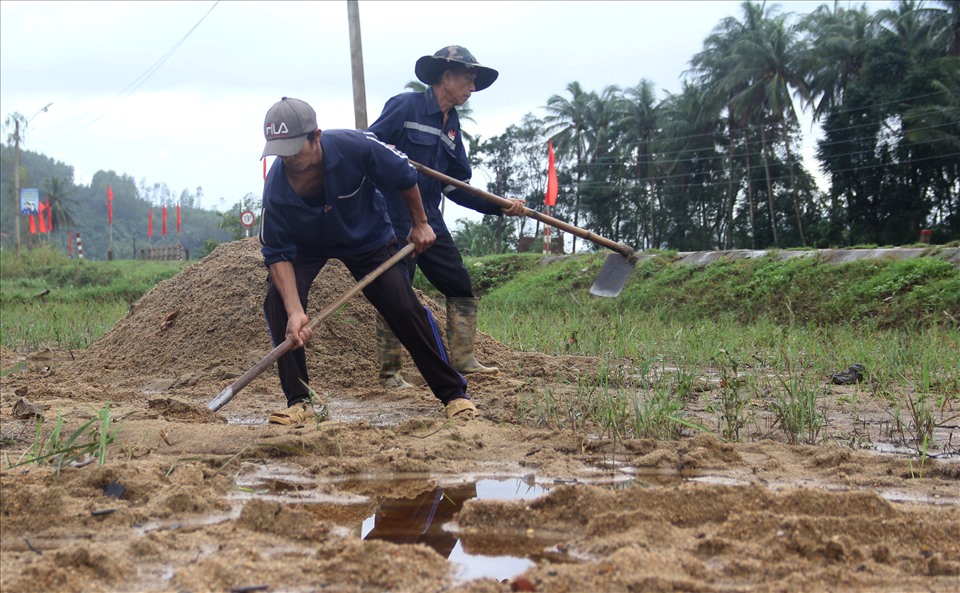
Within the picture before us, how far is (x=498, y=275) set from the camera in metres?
17.2

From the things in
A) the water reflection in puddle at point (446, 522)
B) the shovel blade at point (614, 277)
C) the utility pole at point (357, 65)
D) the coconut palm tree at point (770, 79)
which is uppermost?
the coconut palm tree at point (770, 79)

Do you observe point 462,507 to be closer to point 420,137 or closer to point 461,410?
point 461,410

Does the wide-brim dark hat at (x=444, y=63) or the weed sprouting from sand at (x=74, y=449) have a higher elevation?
the wide-brim dark hat at (x=444, y=63)

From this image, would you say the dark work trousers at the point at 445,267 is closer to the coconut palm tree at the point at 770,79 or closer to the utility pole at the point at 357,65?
the utility pole at the point at 357,65

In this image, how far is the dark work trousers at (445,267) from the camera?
481cm

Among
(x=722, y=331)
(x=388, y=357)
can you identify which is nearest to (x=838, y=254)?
(x=722, y=331)

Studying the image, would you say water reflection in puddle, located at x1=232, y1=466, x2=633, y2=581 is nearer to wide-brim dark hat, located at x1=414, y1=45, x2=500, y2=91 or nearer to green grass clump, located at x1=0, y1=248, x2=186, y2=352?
wide-brim dark hat, located at x1=414, y1=45, x2=500, y2=91

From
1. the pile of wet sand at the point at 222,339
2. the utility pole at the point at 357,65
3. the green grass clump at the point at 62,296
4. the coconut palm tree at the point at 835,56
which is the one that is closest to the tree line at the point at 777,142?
the coconut palm tree at the point at 835,56

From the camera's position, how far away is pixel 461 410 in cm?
373

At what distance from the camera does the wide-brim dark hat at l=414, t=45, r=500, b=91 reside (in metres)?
4.54

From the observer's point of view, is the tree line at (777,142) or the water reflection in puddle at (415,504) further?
the tree line at (777,142)

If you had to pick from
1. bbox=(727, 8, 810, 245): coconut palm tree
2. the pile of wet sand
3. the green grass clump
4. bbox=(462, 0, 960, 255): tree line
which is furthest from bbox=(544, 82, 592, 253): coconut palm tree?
the pile of wet sand

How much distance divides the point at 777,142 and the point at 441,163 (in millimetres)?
37899

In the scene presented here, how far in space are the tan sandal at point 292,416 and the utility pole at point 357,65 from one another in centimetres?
866
